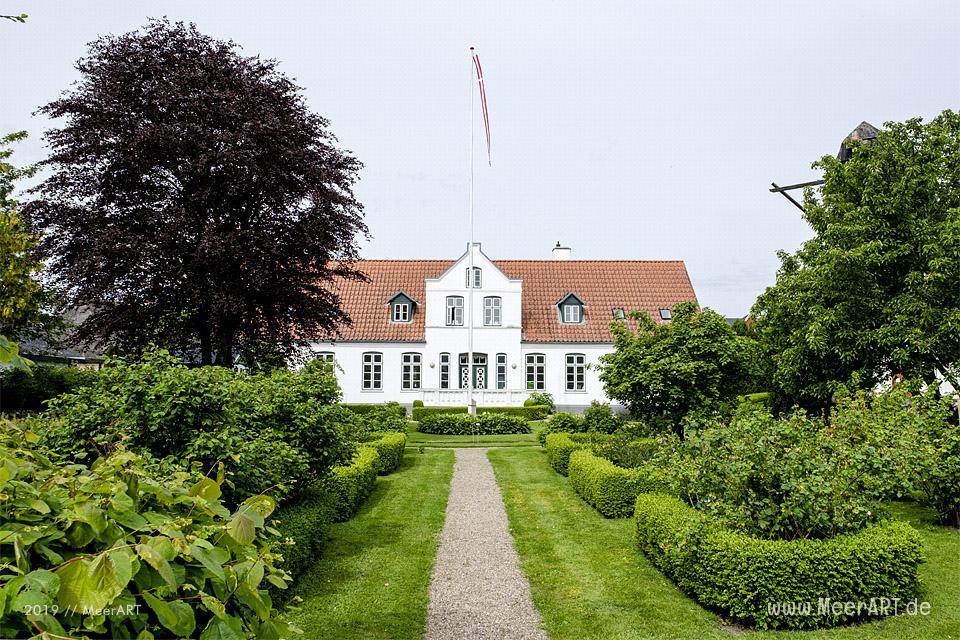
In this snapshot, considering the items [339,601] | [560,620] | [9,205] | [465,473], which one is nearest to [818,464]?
[560,620]

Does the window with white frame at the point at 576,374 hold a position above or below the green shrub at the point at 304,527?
above

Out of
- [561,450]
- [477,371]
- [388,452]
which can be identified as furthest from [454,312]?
[561,450]

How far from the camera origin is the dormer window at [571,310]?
38375mm

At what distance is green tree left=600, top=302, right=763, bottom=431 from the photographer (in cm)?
1551

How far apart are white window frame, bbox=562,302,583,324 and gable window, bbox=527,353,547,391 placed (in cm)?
270

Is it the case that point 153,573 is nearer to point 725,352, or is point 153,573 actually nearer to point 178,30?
point 725,352

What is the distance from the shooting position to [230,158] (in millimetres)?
17578

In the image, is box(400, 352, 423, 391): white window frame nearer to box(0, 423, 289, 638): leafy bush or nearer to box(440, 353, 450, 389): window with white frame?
box(440, 353, 450, 389): window with white frame

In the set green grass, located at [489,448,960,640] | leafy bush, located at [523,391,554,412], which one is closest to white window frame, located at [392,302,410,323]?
leafy bush, located at [523,391,554,412]

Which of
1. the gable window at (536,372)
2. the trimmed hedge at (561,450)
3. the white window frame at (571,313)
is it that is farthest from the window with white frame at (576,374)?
the trimmed hedge at (561,450)

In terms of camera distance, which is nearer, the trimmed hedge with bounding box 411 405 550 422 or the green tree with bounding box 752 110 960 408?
the green tree with bounding box 752 110 960 408

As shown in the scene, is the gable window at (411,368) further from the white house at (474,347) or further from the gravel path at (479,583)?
the gravel path at (479,583)

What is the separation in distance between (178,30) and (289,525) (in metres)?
16.6

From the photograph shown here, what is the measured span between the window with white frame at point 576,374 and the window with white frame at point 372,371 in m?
10.6
